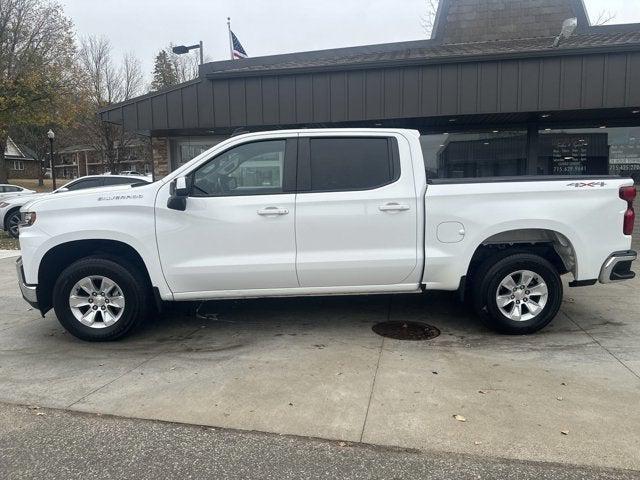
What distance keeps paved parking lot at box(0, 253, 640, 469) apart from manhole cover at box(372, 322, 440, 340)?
0.44ft

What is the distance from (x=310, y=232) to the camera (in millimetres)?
4926

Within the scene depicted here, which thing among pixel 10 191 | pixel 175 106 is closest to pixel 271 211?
pixel 175 106

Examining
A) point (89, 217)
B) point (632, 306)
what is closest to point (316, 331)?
point (89, 217)

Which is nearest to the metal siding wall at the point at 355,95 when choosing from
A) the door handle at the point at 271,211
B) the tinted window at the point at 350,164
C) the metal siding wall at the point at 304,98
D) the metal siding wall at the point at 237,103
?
the metal siding wall at the point at 304,98

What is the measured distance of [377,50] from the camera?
1221 centimetres

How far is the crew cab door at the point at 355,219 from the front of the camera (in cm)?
492

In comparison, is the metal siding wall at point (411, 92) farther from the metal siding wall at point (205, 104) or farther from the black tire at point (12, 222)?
the black tire at point (12, 222)

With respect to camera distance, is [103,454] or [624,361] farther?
[624,361]

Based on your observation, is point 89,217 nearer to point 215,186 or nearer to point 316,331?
point 215,186

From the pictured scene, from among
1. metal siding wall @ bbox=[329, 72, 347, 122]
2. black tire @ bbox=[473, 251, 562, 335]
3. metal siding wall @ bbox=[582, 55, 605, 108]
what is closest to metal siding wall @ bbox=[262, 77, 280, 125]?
metal siding wall @ bbox=[329, 72, 347, 122]

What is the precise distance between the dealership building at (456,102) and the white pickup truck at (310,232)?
8.92 feet

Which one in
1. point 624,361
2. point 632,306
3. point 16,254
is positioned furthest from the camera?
point 16,254

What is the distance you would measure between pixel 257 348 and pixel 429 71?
20.5ft

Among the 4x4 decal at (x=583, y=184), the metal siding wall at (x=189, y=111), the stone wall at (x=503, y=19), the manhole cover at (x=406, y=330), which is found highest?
the stone wall at (x=503, y=19)
